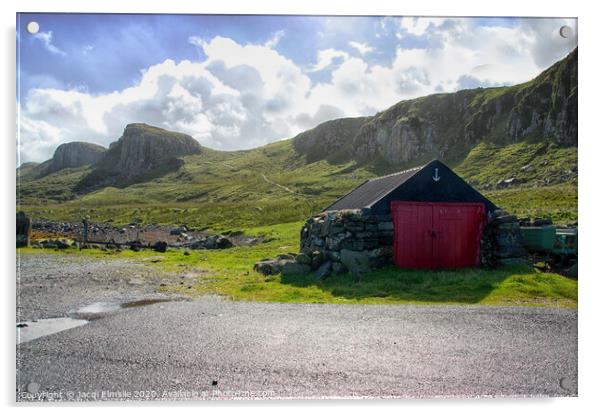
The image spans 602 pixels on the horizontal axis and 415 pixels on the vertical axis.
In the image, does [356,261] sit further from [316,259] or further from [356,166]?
[356,166]

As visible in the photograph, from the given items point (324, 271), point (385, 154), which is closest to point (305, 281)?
point (324, 271)

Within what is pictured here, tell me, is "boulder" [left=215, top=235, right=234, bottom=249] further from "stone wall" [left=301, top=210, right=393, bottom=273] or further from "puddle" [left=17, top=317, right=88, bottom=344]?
"puddle" [left=17, top=317, right=88, bottom=344]

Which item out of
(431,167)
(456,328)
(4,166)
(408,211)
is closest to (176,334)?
(4,166)

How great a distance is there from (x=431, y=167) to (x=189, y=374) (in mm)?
7017

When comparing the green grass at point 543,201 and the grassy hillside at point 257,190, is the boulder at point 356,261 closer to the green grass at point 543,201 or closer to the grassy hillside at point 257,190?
the grassy hillside at point 257,190

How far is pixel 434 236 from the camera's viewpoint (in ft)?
29.4

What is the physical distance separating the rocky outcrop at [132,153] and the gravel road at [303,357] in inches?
107

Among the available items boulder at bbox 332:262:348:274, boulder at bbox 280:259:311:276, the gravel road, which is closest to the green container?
the gravel road

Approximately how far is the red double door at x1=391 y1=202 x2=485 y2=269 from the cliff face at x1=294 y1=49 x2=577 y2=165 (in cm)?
196

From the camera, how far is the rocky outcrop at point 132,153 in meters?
6.61

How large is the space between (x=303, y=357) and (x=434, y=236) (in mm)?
5551

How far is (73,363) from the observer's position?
4.21 meters
